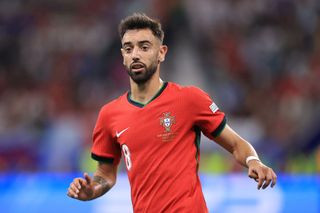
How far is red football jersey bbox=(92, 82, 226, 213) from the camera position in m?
4.13

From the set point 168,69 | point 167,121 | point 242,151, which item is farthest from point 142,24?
point 168,69

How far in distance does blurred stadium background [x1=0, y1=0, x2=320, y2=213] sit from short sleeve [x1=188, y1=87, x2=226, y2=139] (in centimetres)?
375

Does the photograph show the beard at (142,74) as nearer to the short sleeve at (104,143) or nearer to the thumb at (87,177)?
the short sleeve at (104,143)

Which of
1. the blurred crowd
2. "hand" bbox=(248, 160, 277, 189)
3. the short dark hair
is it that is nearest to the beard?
the short dark hair

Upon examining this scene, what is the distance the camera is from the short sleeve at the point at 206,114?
14.0 ft

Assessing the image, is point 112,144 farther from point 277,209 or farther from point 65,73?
point 65,73

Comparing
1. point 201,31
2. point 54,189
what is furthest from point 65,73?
point 54,189

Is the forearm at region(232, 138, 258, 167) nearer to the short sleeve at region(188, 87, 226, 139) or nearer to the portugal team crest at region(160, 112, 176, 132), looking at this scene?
the short sleeve at region(188, 87, 226, 139)

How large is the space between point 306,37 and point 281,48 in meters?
0.42

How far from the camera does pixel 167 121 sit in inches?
167

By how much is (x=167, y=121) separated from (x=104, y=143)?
55 centimetres

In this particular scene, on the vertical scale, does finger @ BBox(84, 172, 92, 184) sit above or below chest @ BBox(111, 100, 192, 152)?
below

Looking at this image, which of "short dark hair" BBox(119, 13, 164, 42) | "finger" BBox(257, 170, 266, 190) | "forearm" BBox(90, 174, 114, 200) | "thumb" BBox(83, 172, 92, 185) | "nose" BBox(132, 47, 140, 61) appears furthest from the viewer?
"forearm" BBox(90, 174, 114, 200)

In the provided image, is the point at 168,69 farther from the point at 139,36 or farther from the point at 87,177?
the point at 87,177
